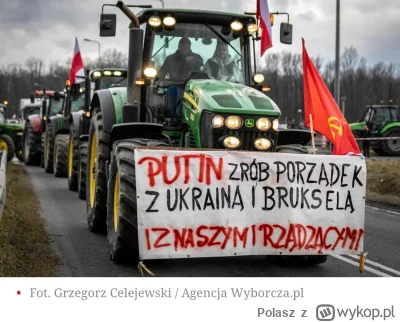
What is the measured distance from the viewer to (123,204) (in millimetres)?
6320

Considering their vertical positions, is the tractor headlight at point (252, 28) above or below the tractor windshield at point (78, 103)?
above

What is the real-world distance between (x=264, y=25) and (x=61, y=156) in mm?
8558

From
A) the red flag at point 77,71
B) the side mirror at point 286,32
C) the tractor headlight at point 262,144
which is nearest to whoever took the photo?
the tractor headlight at point 262,144

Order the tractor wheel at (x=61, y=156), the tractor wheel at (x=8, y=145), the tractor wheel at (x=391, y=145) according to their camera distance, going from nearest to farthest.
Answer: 1. the tractor wheel at (x=61, y=156)
2. the tractor wheel at (x=8, y=145)
3. the tractor wheel at (x=391, y=145)

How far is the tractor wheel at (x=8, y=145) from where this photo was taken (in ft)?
64.8

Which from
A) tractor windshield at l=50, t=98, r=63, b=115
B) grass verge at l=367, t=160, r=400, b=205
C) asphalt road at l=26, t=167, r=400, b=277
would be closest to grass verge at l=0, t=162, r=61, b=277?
asphalt road at l=26, t=167, r=400, b=277

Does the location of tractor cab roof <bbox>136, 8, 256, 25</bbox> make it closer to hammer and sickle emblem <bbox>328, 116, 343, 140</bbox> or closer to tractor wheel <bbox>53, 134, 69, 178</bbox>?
hammer and sickle emblem <bbox>328, 116, 343, 140</bbox>

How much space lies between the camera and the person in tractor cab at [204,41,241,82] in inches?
305

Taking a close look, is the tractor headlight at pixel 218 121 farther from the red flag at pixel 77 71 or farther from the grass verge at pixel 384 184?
the red flag at pixel 77 71

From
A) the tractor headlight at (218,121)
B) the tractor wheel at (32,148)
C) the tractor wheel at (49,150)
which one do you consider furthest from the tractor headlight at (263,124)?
the tractor wheel at (32,148)

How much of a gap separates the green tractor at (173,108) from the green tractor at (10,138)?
11.5 meters

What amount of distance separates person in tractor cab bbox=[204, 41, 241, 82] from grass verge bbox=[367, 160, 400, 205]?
5.41m

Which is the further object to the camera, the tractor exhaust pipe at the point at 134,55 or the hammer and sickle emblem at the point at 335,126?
the tractor exhaust pipe at the point at 134,55
